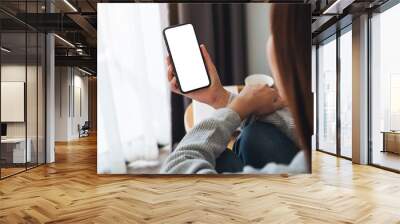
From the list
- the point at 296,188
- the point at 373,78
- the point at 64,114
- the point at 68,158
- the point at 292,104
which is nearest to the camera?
the point at 296,188

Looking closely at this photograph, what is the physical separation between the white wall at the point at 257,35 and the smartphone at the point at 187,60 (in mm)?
751

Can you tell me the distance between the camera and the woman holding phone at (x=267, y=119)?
607 centimetres

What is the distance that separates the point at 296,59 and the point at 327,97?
4.70m

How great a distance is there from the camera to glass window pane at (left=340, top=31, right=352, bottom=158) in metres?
8.80

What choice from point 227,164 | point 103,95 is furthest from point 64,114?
point 227,164

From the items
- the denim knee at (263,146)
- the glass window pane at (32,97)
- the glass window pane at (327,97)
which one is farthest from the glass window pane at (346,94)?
the glass window pane at (32,97)

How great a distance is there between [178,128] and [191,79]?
77cm

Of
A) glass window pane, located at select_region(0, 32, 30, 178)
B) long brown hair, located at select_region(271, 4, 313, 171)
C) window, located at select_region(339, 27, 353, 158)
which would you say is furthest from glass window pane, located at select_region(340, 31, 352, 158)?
glass window pane, located at select_region(0, 32, 30, 178)

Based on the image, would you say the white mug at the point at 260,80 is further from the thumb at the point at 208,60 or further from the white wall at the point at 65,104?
the white wall at the point at 65,104

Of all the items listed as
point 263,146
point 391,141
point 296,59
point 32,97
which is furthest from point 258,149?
point 32,97

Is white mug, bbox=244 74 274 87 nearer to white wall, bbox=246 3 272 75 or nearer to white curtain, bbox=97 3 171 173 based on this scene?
white wall, bbox=246 3 272 75

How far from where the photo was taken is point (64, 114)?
15.9m

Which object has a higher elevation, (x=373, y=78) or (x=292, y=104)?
(x=373, y=78)

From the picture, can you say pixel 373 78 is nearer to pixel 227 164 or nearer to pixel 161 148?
pixel 227 164
